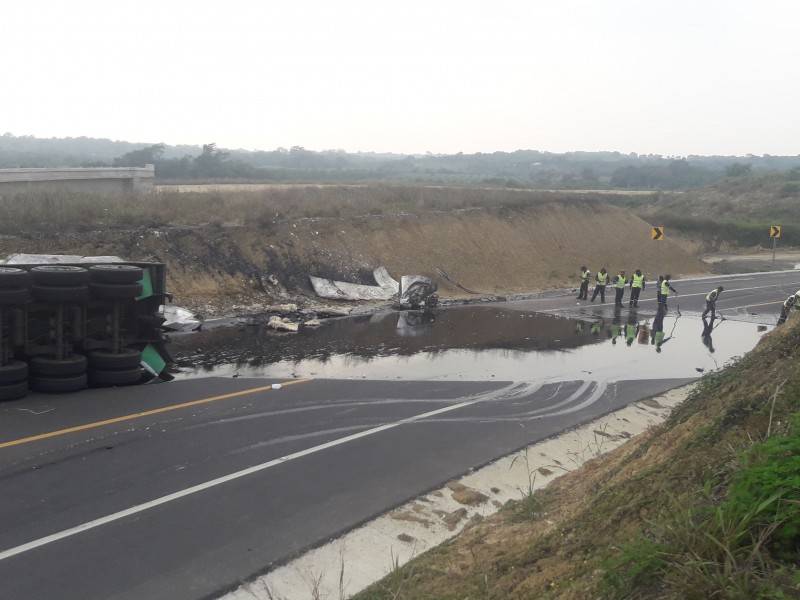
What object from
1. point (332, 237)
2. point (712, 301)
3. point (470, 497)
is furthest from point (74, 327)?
point (712, 301)

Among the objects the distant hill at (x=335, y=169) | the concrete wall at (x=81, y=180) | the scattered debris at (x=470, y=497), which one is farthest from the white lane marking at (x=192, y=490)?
the distant hill at (x=335, y=169)

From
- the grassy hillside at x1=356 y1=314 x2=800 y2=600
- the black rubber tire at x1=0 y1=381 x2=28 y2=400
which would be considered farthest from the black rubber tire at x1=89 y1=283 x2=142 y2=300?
the grassy hillside at x1=356 y1=314 x2=800 y2=600

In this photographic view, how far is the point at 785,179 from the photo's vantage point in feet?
265

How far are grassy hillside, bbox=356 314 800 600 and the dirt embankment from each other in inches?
561

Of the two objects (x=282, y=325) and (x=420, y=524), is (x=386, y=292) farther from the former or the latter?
(x=420, y=524)

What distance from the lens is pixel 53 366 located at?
10891mm

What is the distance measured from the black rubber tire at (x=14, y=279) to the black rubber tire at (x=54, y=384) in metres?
1.48

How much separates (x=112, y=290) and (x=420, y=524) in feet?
22.2

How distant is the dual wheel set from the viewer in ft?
34.7

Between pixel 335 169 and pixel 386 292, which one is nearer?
pixel 386 292

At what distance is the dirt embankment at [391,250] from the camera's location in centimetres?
2056

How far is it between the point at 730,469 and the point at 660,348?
14.3m

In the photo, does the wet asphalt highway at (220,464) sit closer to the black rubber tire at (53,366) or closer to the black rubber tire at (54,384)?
the black rubber tire at (54,384)

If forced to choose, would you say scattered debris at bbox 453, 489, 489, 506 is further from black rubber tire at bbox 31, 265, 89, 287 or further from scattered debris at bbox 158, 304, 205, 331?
scattered debris at bbox 158, 304, 205, 331
